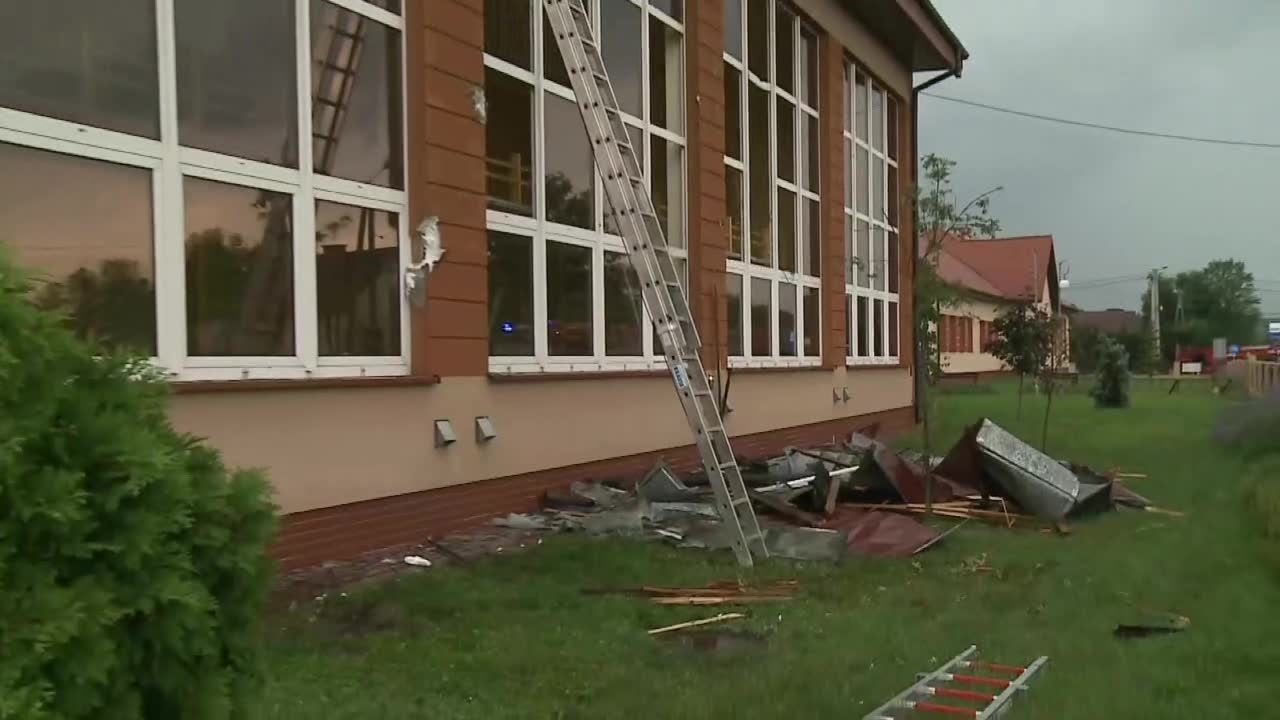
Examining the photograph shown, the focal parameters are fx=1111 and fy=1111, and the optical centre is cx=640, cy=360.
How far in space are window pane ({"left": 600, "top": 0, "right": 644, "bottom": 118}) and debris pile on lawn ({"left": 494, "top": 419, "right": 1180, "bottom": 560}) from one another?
387 centimetres

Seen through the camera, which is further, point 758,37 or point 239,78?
point 758,37

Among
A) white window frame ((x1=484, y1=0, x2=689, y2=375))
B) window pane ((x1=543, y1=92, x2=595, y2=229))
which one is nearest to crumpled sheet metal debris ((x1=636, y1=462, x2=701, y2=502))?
white window frame ((x1=484, y1=0, x2=689, y2=375))

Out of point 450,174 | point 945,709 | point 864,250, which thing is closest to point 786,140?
point 864,250

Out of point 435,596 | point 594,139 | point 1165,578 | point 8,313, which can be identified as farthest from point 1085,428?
point 8,313

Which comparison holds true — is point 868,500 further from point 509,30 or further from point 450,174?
point 509,30

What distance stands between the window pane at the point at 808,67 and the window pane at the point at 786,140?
0.61 meters

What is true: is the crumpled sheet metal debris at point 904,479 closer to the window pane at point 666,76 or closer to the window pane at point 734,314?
the window pane at point 734,314

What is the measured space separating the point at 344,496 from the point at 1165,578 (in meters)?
5.47

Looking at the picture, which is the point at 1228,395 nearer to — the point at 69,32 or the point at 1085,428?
the point at 1085,428

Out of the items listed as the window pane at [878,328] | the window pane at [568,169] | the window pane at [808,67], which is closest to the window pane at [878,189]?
the window pane at [878,328]

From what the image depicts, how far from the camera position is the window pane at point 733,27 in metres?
13.8

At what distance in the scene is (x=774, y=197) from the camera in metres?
15.3

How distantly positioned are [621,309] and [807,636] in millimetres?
5856

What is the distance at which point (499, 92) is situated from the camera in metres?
9.31
